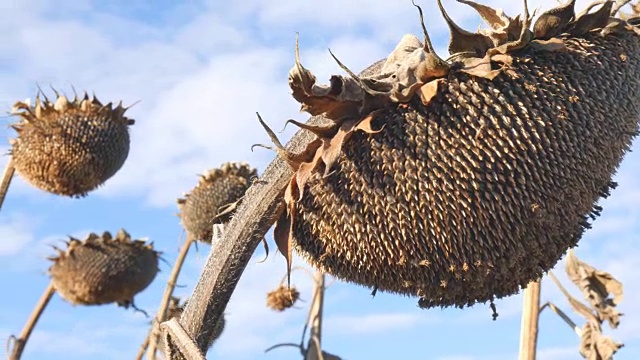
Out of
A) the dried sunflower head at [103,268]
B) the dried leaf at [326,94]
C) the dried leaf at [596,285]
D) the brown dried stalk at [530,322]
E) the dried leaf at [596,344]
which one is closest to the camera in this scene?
the dried leaf at [326,94]

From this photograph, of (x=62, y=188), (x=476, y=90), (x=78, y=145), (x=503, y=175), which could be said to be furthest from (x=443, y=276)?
(x=62, y=188)

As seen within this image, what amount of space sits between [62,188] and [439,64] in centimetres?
598

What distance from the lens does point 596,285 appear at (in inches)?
196

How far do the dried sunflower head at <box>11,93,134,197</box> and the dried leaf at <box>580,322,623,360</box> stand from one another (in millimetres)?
3883

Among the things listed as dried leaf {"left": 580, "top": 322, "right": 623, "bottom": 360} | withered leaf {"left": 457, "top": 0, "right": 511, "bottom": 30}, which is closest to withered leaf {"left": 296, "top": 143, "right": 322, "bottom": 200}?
withered leaf {"left": 457, "top": 0, "right": 511, "bottom": 30}

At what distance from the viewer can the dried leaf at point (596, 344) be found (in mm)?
4637

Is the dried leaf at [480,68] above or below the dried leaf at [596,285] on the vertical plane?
below

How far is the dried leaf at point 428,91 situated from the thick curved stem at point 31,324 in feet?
19.9

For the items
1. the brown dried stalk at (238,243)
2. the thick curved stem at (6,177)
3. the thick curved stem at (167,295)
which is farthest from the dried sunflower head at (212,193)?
the brown dried stalk at (238,243)

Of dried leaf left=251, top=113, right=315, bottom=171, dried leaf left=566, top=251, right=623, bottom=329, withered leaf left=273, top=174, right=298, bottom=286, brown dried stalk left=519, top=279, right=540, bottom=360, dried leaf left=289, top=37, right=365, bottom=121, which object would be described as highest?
dried leaf left=566, top=251, right=623, bottom=329

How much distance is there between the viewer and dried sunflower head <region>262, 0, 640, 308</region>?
177cm

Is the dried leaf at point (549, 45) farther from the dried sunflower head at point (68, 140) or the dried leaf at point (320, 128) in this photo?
the dried sunflower head at point (68, 140)

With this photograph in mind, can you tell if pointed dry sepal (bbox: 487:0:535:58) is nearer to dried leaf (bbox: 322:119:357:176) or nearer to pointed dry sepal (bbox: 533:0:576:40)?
pointed dry sepal (bbox: 533:0:576:40)

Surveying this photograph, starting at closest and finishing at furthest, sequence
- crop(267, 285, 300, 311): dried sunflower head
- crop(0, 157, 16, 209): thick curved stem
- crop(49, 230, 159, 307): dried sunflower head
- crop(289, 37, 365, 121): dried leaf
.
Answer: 1. crop(289, 37, 365, 121): dried leaf
2. crop(0, 157, 16, 209): thick curved stem
3. crop(267, 285, 300, 311): dried sunflower head
4. crop(49, 230, 159, 307): dried sunflower head
